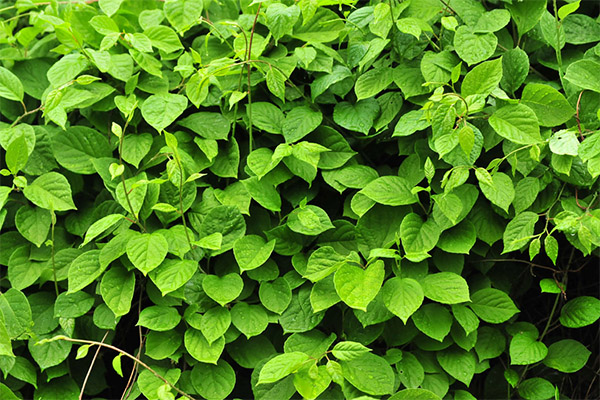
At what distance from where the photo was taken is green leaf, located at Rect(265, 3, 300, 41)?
1.18 meters

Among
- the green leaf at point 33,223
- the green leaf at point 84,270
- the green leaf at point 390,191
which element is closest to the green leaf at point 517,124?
the green leaf at point 390,191

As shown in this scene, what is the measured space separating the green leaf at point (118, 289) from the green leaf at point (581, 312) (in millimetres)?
983

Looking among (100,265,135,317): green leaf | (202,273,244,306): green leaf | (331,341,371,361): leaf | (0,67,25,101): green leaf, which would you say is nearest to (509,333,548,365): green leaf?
(331,341,371,361): leaf

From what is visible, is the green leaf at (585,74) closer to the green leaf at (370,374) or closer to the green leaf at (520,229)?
the green leaf at (520,229)

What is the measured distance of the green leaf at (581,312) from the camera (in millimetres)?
1227

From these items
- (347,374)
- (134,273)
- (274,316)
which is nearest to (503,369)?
(347,374)

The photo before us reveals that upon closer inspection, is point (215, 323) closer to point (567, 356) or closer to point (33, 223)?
point (33, 223)

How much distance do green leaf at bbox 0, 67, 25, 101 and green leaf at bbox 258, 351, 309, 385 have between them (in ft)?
2.89

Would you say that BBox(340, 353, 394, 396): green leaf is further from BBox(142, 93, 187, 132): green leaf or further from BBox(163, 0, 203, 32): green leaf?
BBox(163, 0, 203, 32): green leaf

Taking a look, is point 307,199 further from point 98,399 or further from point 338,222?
point 98,399

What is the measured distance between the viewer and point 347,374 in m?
1.12

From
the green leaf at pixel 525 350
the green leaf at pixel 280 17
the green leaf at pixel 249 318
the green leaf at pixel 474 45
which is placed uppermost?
the green leaf at pixel 280 17

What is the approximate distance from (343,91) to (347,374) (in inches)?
25.5

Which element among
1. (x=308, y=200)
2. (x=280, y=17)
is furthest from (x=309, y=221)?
(x=280, y=17)
